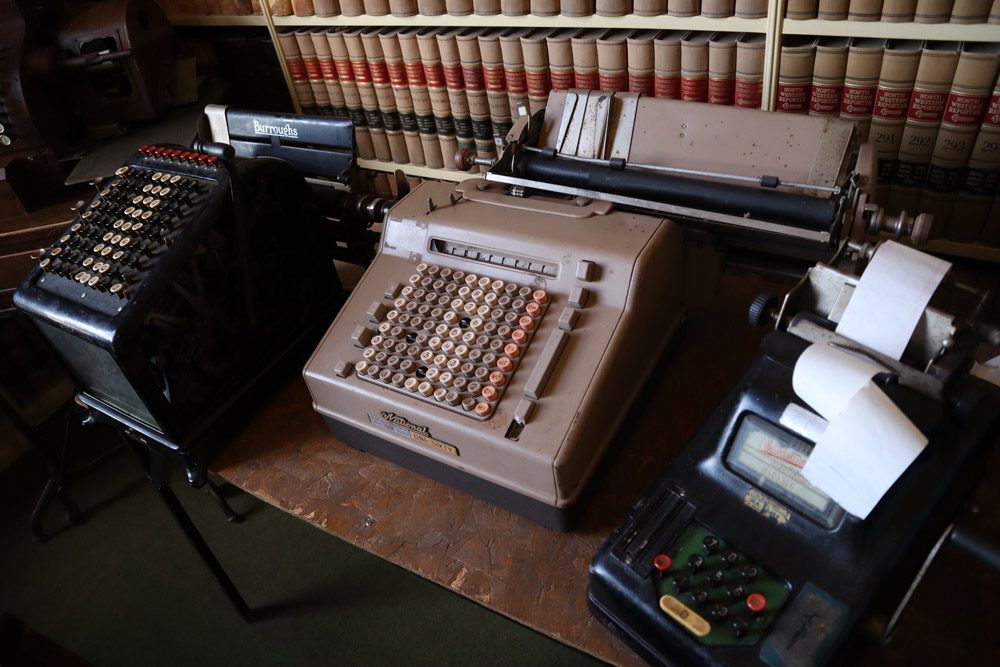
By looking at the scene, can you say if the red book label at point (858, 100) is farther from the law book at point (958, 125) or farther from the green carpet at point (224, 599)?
the green carpet at point (224, 599)

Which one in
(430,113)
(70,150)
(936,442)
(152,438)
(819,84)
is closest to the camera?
(936,442)

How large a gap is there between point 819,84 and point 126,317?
154 cm

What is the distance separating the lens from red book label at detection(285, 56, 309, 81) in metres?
2.33

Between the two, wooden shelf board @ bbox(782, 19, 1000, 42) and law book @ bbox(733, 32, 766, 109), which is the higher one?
wooden shelf board @ bbox(782, 19, 1000, 42)

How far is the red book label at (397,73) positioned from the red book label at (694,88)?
0.94 metres

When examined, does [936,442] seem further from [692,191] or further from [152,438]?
[152,438]

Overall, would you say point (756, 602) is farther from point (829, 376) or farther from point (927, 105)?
point (927, 105)

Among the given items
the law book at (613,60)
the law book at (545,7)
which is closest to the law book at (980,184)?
the law book at (613,60)

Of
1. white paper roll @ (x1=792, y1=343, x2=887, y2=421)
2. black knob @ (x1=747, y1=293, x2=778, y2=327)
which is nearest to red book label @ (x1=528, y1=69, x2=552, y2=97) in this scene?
black knob @ (x1=747, y1=293, x2=778, y2=327)

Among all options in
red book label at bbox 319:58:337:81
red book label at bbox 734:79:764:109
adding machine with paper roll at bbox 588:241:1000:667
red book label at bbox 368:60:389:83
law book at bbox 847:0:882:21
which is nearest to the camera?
adding machine with paper roll at bbox 588:241:1000:667

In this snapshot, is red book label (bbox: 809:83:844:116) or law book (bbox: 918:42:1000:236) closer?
law book (bbox: 918:42:1000:236)

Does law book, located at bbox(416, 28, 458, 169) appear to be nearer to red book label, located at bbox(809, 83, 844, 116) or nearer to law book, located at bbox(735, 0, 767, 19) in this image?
law book, located at bbox(735, 0, 767, 19)

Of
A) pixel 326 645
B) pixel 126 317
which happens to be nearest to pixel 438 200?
pixel 126 317

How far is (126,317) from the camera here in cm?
102
